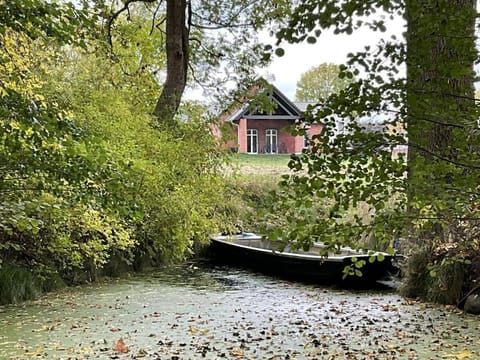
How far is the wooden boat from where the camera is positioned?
22.7ft

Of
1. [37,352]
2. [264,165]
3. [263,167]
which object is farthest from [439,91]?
[264,165]

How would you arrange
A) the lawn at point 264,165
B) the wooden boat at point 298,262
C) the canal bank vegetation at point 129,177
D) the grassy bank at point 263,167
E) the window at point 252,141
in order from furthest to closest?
the window at point 252,141 < the lawn at point 264,165 < the grassy bank at point 263,167 < the wooden boat at point 298,262 < the canal bank vegetation at point 129,177

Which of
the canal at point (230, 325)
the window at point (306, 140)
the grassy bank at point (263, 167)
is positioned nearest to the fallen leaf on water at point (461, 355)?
the canal at point (230, 325)

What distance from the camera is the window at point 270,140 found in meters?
15.5

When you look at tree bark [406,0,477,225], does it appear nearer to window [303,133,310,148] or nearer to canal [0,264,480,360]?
window [303,133,310,148]

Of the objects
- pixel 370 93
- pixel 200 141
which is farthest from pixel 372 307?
pixel 370 93

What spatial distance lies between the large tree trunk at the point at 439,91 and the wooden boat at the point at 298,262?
420 centimetres

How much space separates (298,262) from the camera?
746 cm

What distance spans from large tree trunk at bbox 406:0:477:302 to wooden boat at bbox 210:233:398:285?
165 inches

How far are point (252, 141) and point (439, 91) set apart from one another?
567 inches

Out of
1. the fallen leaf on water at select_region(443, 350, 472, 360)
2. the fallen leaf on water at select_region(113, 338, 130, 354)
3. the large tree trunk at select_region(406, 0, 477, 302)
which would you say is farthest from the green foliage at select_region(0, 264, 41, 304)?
the large tree trunk at select_region(406, 0, 477, 302)

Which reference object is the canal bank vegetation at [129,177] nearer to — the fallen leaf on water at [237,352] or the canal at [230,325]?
the canal at [230,325]

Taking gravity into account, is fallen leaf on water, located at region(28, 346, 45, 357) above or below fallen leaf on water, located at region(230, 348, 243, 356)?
above

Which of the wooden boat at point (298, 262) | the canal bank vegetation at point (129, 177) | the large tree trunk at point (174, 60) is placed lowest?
the wooden boat at point (298, 262)
